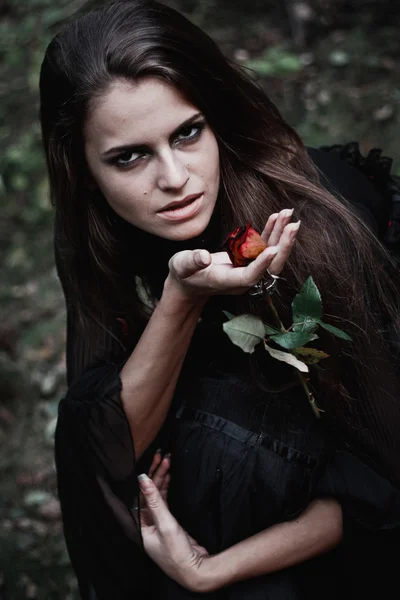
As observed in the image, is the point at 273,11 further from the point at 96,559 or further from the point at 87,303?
the point at 96,559

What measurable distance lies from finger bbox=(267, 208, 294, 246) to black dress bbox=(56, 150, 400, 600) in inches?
22.0

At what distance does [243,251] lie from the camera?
1.46 m

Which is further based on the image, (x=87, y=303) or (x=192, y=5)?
(x=192, y=5)

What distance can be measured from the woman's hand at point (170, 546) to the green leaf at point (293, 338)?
2.35ft

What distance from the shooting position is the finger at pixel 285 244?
145 centimetres

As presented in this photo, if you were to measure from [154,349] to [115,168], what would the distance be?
49 cm

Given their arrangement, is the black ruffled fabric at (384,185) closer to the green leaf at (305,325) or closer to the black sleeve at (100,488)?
the green leaf at (305,325)

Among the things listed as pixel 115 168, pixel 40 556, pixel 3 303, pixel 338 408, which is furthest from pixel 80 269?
pixel 3 303

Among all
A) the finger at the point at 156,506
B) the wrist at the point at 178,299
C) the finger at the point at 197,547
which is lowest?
the finger at the point at 197,547

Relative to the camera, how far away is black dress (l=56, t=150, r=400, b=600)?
1903mm

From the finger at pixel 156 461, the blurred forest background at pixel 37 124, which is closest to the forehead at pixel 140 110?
the finger at pixel 156 461

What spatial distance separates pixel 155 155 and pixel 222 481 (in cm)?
88

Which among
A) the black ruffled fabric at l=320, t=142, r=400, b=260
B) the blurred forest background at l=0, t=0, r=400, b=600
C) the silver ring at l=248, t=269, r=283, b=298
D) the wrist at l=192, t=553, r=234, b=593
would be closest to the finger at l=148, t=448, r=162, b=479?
the wrist at l=192, t=553, r=234, b=593

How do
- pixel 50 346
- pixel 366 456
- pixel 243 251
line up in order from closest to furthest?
→ pixel 243 251 → pixel 366 456 → pixel 50 346
